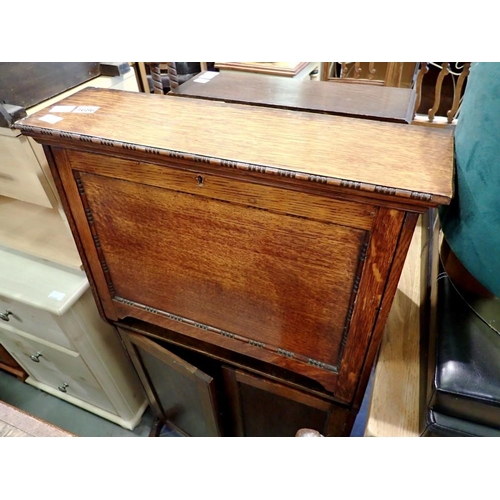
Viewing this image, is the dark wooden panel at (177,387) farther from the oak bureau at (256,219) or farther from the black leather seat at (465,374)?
the black leather seat at (465,374)

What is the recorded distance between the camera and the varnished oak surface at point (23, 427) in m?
0.56

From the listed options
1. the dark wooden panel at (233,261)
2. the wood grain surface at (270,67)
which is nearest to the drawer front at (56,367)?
the dark wooden panel at (233,261)

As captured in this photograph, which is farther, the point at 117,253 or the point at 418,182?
the point at 117,253

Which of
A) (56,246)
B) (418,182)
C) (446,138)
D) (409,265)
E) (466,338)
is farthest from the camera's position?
(56,246)

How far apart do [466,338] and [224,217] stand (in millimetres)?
482

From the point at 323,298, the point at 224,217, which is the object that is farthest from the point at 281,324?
the point at 224,217

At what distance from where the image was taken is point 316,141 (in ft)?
1.76

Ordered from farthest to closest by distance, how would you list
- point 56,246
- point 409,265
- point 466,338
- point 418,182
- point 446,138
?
point 56,246 → point 409,265 → point 466,338 → point 446,138 → point 418,182

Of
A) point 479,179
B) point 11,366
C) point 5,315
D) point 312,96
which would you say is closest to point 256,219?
point 479,179

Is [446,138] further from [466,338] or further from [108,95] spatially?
[108,95]

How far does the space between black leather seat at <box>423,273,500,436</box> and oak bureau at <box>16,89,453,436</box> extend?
4.9 inches

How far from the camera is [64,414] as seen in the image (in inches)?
61.1

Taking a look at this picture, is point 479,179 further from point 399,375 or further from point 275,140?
point 399,375

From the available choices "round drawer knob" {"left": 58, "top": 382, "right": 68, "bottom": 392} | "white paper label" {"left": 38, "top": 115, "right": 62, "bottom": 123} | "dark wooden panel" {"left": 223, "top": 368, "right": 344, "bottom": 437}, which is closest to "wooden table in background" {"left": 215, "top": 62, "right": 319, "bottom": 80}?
"white paper label" {"left": 38, "top": 115, "right": 62, "bottom": 123}
